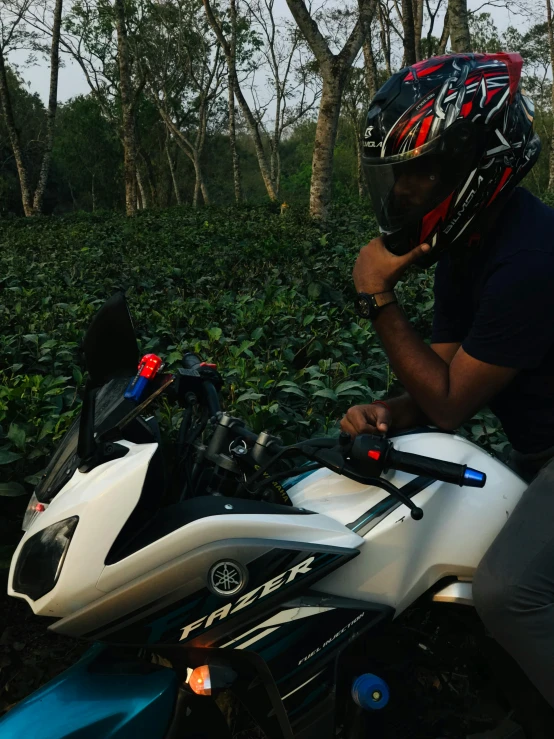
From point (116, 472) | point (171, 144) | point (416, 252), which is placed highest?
point (171, 144)

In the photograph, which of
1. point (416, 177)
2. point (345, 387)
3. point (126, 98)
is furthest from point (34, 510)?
point (126, 98)

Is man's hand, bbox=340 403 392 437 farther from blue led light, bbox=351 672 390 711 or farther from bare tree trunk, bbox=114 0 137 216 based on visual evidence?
bare tree trunk, bbox=114 0 137 216

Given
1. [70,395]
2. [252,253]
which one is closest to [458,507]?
[70,395]

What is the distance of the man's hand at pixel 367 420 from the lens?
1912 millimetres

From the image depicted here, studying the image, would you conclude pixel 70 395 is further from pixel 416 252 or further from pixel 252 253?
pixel 252 253

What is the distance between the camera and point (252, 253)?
718cm

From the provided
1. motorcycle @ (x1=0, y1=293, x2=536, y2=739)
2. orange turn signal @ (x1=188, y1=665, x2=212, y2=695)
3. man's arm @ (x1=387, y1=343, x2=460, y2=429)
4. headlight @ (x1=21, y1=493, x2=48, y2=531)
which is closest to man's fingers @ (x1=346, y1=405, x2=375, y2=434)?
motorcycle @ (x1=0, y1=293, x2=536, y2=739)

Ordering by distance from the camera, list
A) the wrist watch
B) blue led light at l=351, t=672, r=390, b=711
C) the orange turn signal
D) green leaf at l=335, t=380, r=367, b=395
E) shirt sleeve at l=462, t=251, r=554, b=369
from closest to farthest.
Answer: the orange turn signal
blue led light at l=351, t=672, r=390, b=711
shirt sleeve at l=462, t=251, r=554, b=369
the wrist watch
green leaf at l=335, t=380, r=367, b=395

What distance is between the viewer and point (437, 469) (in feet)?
5.30

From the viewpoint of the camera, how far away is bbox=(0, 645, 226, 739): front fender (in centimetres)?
149

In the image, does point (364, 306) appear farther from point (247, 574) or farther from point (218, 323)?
point (218, 323)

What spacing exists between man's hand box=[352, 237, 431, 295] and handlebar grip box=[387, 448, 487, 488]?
0.55 meters

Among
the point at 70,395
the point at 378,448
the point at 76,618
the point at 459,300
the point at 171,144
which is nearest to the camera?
the point at 76,618

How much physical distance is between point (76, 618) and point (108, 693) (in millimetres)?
220
